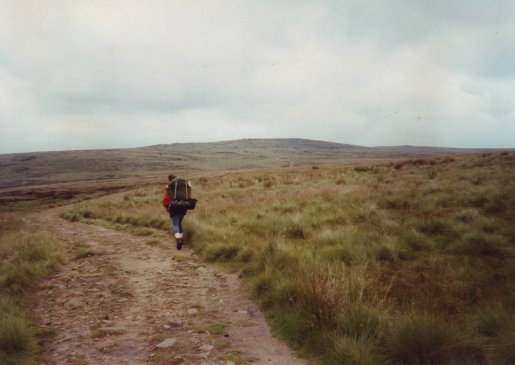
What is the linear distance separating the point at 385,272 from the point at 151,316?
452cm

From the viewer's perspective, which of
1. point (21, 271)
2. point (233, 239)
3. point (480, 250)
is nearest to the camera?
point (480, 250)

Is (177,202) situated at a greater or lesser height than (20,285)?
Result: greater

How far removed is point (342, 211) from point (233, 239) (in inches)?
172

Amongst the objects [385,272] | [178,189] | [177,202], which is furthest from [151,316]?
[178,189]

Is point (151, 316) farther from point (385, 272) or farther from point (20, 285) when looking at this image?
point (385, 272)

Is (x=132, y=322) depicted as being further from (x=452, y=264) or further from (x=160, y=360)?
(x=452, y=264)

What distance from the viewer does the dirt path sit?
15.6 feet

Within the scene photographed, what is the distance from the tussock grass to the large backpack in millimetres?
1280

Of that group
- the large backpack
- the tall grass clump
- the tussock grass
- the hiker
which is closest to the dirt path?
the tall grass clump

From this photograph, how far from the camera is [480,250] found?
24.3 ft

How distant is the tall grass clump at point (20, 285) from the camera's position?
4816 mm

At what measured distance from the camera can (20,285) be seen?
7547 millimetres

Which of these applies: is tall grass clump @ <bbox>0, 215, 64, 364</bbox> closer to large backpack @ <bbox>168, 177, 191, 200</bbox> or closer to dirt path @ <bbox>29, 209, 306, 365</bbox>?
dirt path @ <bbox>29, 209, 306, 365</bbox>

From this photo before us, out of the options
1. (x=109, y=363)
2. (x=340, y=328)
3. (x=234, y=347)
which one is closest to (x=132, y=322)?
(x=109, y=363)
